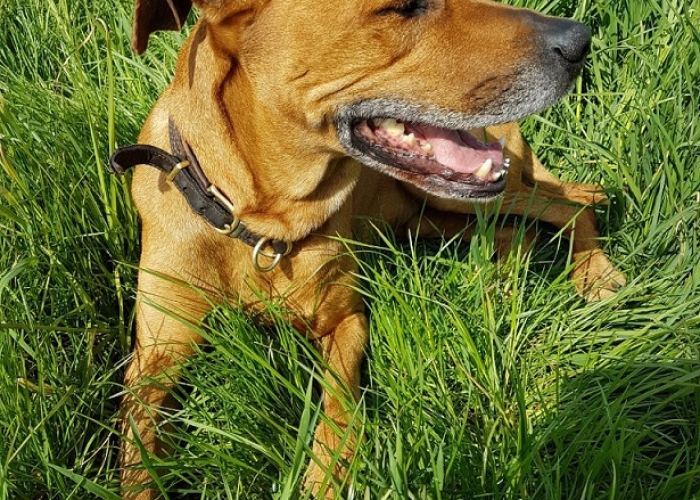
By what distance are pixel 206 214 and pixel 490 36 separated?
1.10 metres

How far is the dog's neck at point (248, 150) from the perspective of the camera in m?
2.61

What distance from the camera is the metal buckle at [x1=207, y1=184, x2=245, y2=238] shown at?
273cm

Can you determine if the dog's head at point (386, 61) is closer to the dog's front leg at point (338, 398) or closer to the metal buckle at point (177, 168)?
the metal buckle at point (177, 168)

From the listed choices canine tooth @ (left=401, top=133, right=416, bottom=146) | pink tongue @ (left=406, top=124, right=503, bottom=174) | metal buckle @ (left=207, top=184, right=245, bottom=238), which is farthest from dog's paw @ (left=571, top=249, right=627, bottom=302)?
metal buckle @ (left=207, top=184, right=245, bottom=238)

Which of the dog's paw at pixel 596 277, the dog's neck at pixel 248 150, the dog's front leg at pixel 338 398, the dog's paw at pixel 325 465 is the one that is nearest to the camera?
the dog's paw at pixel 325 465

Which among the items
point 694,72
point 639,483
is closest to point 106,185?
point 639,483

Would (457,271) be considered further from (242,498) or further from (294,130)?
(242,498)

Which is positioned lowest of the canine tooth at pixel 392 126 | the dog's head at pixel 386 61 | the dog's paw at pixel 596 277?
the dog's paw at pixel 596 277

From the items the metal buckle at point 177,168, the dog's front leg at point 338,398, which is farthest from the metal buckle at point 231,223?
the dog's front leg at point 338,398

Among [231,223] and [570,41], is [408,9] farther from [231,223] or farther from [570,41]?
[231,223]

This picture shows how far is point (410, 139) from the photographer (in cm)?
271

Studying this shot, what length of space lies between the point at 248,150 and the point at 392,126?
490 millimetres

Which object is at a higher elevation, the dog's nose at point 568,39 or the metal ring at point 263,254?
the dog's nose at point 568,39

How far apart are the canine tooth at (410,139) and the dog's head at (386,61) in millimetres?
112
